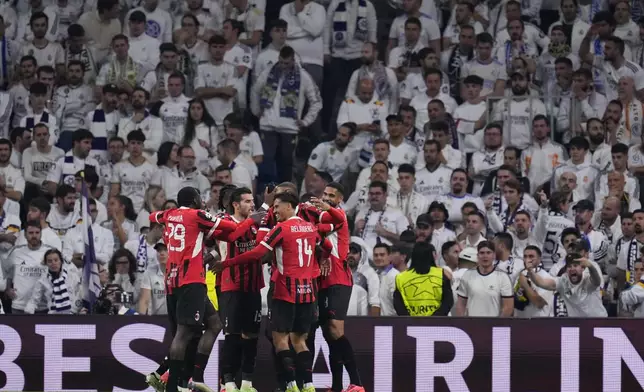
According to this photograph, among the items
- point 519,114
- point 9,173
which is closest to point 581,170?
point 519,114

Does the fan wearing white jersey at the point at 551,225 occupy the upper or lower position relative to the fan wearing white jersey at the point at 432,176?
lower

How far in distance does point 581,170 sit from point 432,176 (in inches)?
81.7

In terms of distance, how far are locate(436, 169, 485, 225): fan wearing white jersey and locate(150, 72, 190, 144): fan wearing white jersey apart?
14.0 feet

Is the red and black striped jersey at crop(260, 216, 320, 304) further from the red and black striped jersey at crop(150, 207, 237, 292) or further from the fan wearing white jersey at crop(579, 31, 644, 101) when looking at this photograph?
the fan wearing white jersey at crop(579, 31, 644, 101)

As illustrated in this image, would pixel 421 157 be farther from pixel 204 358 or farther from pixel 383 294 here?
pixel 204 358

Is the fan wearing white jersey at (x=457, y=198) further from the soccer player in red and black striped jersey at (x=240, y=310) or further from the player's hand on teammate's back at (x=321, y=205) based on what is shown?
the soccer player in red and black striped jersey at (x=240, y=310)

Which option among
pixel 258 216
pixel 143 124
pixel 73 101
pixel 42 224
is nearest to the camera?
pixel 258 216

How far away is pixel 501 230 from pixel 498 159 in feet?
5.14

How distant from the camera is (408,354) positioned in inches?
699

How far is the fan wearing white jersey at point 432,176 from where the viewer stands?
71.6 ft

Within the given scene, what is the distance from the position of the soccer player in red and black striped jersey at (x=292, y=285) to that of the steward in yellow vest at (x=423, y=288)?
280 centimetres

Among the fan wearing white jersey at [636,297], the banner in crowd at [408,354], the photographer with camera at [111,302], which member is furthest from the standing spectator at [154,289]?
the fan wearing white jersey at [636,297]

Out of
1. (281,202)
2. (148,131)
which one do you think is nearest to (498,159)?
(148,131)

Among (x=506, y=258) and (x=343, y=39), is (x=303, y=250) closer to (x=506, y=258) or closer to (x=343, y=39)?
(x=506, y=258)
